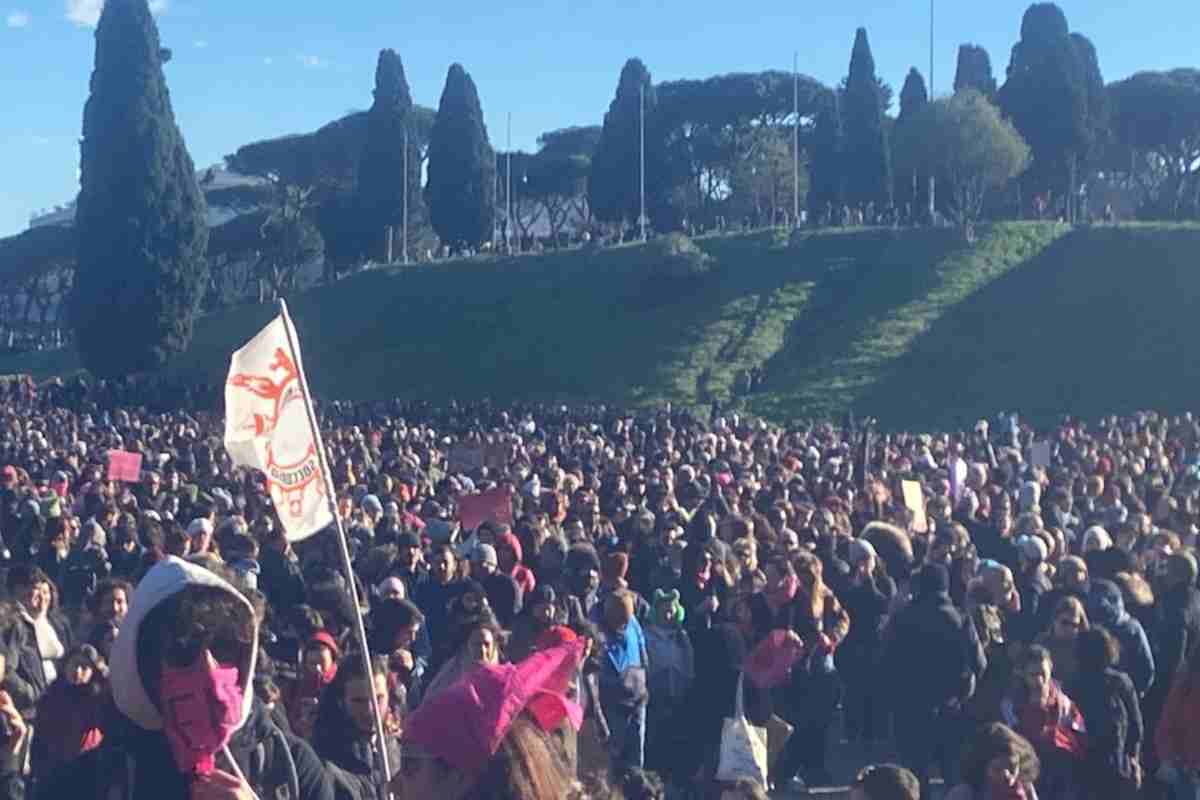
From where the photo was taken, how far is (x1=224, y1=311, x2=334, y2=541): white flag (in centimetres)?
523

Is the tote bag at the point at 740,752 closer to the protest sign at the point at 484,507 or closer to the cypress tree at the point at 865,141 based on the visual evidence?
the protest sign at the point at 484,507

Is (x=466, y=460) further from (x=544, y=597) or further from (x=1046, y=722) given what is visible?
(x=1046, y=722)

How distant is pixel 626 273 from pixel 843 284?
643cm

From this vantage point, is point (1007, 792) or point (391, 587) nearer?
point (1007, 792)

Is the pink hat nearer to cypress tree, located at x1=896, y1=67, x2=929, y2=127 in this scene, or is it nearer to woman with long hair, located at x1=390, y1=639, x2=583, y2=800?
woman with long hair, located at x1=390, y1=639, x2=583, y2=800

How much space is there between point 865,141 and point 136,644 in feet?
168

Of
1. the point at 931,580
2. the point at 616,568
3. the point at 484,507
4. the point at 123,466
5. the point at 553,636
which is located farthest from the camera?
the point at 123,466

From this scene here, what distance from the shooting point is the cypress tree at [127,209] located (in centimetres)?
4091

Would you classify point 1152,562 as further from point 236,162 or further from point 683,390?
point 236,162

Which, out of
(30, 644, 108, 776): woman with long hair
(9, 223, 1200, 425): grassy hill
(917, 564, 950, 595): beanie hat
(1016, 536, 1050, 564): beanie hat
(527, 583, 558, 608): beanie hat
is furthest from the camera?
(9, 223, 1200, 425): grassy hill

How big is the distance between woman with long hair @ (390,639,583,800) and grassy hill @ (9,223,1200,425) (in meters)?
34.5

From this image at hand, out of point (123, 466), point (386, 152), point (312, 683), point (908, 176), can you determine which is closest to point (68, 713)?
point (312, 683)

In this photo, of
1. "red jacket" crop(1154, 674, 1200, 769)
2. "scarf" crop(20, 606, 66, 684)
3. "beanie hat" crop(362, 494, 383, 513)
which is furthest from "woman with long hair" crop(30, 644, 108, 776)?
"beanie hat" crop(362, 494, 383, 513)

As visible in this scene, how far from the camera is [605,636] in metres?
7.85
